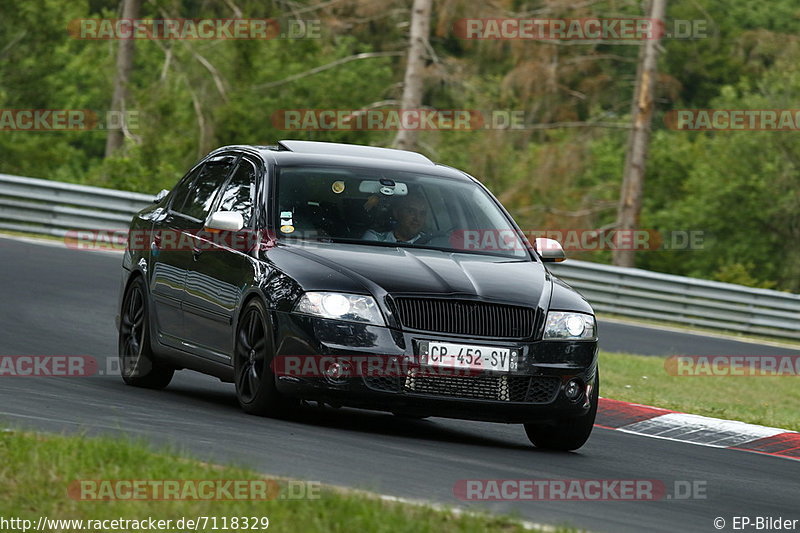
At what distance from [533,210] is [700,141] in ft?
41.9

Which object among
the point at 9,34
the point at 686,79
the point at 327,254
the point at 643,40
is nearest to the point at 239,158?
the point at 327,254

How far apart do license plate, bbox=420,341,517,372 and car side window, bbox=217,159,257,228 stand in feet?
5.69

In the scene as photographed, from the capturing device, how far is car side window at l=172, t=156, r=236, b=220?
409 inches

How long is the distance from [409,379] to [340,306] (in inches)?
21.8

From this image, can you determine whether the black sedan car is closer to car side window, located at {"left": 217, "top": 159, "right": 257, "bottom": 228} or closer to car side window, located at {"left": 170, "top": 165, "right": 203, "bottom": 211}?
car side window, located at {"left": 217, "top": 159, "right": 257, "bottom": 228}

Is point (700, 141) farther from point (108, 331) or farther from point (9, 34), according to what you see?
point (108, 331)

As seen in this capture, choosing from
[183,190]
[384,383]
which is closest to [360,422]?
[384,383]

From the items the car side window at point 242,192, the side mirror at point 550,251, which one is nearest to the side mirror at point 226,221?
the car side window at point 242,192

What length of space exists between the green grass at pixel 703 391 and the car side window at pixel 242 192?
4500mm

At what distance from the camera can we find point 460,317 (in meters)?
8.47

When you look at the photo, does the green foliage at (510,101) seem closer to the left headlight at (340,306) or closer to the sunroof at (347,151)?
the sunroof at (347,151)

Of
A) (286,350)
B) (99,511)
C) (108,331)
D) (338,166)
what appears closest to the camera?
(99,511)

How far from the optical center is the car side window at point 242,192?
9695 mm

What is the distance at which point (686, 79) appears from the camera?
52.2 metres
